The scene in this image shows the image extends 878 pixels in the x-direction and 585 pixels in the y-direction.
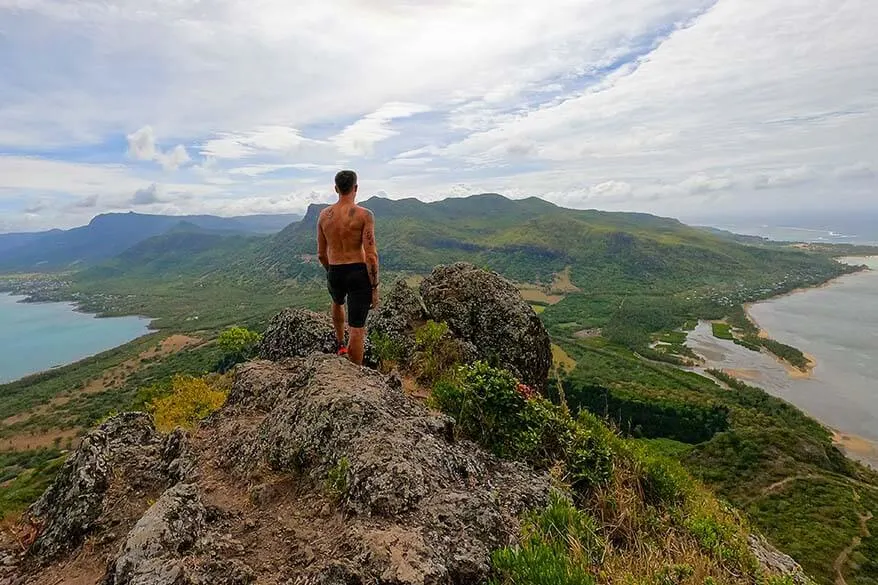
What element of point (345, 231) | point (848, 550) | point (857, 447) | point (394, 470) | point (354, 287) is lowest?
point (857, 447)

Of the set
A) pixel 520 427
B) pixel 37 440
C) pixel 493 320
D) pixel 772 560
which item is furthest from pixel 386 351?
pixel 37 440

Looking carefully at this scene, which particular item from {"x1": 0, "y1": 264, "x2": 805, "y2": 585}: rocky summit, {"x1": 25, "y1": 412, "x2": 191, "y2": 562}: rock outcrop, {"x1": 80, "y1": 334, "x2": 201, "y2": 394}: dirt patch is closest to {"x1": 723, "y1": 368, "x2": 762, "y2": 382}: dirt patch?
{"x1": 0, "y1": 264, "x2": 805, "y2": 585}: rocky summit

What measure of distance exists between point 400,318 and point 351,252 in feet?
12.0

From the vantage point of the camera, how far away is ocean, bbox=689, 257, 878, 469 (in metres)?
76.1

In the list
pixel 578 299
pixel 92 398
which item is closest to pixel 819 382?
pixel 578 299

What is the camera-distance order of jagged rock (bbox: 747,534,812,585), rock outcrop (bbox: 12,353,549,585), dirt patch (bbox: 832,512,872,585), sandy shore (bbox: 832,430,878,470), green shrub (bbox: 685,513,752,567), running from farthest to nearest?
sandy shore (bbox: 832,430,878,470), dirt patch (bbox: 832,512,872,585), jagged rock (bbox: 747,534,812,585), green shrub (bbox: 685,513,752,567), rock outcrop (bbox: 12,353,549,585)

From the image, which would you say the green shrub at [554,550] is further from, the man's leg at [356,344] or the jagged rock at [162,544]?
the man's leg at [356,344]

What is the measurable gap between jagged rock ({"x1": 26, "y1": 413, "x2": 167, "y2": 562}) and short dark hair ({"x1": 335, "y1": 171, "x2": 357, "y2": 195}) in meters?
4.57

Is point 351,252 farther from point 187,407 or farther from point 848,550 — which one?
point 848,550

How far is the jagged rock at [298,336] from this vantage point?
1045 cm

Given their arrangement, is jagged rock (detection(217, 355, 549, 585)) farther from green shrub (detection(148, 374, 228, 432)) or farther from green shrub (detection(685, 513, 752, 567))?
green shrub (detection(148, 374, 228, 432))

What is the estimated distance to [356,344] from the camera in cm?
827

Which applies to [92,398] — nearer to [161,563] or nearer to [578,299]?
[161,563]

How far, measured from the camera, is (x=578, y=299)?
190m
